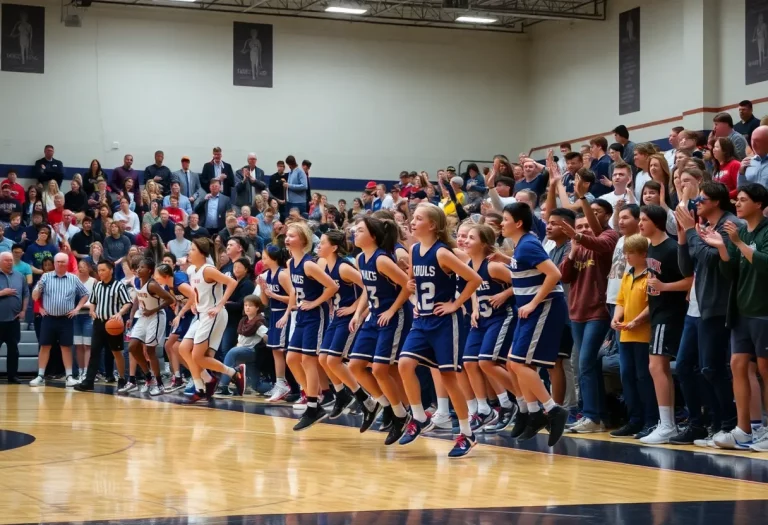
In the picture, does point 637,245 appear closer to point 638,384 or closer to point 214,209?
point 638,384

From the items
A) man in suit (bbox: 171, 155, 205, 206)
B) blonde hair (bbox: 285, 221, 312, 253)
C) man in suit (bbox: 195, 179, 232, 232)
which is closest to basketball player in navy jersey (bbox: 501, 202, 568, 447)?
blonde hair (bbox: 285, 221, 312, 253)

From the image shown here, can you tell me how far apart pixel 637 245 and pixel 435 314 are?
7.05ft

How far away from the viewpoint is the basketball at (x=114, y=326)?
15.1 metres

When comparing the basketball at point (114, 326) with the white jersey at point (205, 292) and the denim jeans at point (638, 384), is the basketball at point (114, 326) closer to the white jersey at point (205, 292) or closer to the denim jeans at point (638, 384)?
the white jersey at point (205, 292)

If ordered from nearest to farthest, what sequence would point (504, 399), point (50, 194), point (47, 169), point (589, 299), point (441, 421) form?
point (504, 399), point (589, 299), point (441, 421), point (50, 194), point (47, 169)

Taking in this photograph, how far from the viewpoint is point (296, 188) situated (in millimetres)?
23562

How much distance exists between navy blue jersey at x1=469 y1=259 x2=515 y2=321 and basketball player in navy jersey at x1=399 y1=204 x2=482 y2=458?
435mm

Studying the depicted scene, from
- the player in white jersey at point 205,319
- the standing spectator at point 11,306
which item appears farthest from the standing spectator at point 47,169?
the player in white jersey at point 205,319

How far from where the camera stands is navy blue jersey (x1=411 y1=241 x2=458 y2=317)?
8.39m

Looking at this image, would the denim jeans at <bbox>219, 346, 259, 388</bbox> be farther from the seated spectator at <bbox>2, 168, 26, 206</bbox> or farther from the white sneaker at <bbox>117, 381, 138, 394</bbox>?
the seated spectator at <bbox>2, 168, 26, 206</bbox>

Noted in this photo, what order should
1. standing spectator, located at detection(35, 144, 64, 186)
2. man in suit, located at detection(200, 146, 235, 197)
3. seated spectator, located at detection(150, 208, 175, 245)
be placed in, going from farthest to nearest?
man in suit, located at detection(200, 146, 235, 197) → standing spectator, located at detection(35, 144, 64, 186) → seated spectator, located at detection(150, 208, 175, 245)

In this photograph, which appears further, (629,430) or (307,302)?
(307,302)

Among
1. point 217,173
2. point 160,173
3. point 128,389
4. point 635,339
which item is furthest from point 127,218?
point 635,339

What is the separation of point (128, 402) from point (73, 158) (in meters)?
13.2
